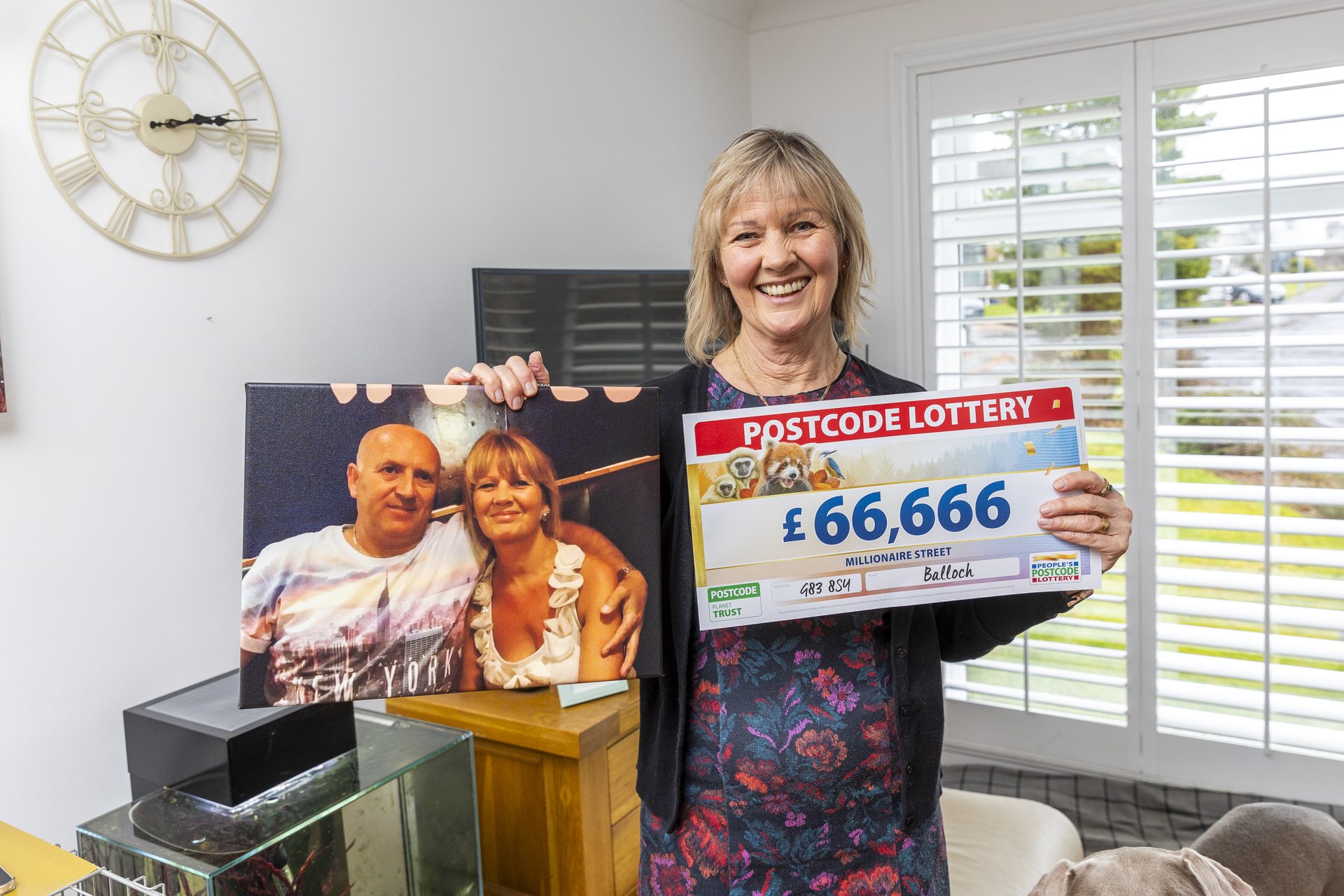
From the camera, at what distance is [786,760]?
1072 millimetres

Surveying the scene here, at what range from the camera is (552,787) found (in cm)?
190

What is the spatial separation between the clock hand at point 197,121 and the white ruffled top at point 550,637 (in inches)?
40.1

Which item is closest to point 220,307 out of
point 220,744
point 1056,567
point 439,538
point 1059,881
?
point 220,744

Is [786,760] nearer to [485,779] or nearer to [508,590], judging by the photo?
[508,590]

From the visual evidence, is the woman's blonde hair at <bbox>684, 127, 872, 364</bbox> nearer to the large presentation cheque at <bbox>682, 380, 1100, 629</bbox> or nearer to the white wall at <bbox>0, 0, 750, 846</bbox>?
the large presentation cheque at <bbox>682, 380, 1100, 629</bbox>

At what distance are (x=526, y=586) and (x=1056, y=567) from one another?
2.00 ft

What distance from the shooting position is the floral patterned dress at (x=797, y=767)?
108cm

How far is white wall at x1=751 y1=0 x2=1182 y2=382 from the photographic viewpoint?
3043 millimetres

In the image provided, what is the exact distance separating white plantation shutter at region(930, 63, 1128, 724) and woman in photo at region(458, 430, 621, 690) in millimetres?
2201

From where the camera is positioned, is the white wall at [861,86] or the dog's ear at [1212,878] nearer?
the dog's ear at [1212,878]

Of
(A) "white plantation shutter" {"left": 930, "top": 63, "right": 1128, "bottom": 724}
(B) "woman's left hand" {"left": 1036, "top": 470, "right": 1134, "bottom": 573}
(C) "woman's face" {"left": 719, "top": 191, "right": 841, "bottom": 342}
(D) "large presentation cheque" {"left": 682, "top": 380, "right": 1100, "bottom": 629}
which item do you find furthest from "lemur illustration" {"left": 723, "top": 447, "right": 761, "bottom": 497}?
(A) "white plantation shutter" {"left": 930, "top": 63, "right": 1128, "bottom": 724}

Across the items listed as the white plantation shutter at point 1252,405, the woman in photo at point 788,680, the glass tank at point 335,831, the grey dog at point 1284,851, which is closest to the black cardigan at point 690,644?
the woman in photo at point 788,680

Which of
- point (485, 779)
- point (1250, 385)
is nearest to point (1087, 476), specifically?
point (485, 779)

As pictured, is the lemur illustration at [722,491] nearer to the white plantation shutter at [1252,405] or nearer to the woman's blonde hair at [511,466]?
the woman's blonde hair at [511,466]
